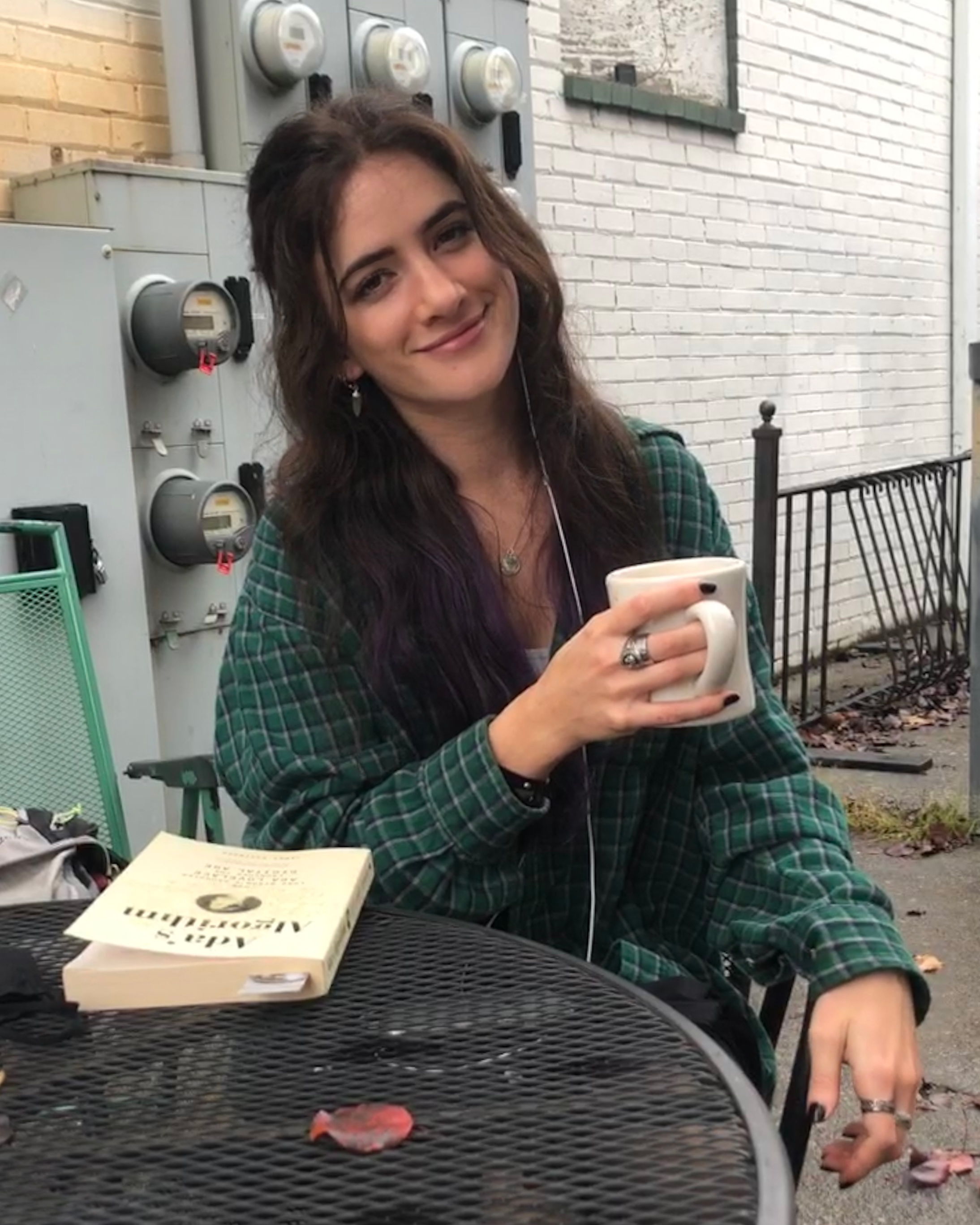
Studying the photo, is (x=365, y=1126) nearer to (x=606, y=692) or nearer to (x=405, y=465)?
(x=606, y=692)

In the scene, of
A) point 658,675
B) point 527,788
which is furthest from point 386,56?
point 658,675

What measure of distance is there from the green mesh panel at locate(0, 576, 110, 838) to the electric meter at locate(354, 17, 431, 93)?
1800 millimetres

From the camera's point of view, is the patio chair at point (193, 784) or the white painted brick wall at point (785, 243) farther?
the white painted brick wall at point (785, 243)

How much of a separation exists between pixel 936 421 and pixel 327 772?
6.62 metres

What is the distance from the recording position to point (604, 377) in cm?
510

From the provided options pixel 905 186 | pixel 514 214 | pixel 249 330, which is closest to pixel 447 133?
pixel 514 214

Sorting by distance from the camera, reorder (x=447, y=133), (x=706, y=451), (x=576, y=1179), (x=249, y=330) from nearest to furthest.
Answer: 1. (x=576, y=1179)
2. (x=447, y=133)
3. (x=249, y=330)
4. (x=706, y=451)

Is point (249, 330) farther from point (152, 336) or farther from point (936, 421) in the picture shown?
point (936, 421)

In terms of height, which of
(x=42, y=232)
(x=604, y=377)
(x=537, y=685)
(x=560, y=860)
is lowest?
(x=560, y=860)

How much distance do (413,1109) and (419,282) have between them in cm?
93

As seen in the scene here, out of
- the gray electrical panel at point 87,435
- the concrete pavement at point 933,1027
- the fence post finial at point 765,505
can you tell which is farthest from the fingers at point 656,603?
the fence post finial at point 765,505

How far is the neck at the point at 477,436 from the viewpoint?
1.67 meters

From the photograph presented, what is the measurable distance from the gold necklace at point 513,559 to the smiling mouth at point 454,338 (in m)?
0.24

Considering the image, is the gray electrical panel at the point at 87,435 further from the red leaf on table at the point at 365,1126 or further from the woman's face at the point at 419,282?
the red leaf on table at the point at 365,1126
